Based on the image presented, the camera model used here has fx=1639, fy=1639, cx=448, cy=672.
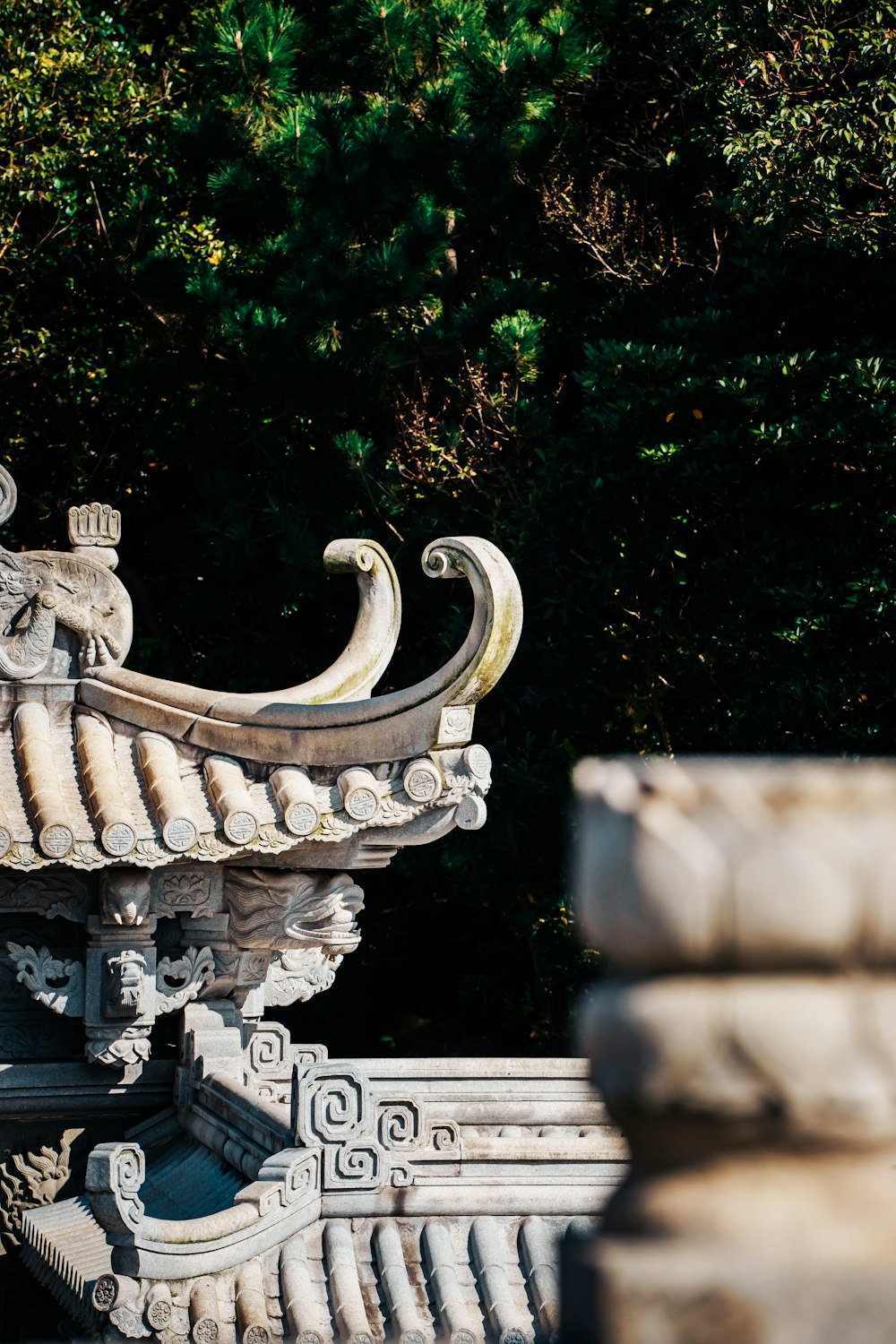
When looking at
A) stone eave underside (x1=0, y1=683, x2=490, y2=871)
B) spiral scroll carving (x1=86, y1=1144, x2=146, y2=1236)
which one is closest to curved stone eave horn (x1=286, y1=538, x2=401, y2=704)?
stone eave underside (x1=0, y1=683, x2=490, y2=871)

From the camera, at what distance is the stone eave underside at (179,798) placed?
430 centimetres

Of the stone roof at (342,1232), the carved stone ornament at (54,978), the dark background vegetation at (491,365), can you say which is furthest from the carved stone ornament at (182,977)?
the dark background vegetation at (491,365)

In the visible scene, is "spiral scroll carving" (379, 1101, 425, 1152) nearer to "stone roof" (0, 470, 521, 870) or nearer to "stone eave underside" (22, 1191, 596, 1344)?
"stone eave underside" (22, 1191, 596, 1344)

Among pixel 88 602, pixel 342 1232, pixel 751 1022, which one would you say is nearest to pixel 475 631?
pixel 88 602

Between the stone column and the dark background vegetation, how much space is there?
Answer: 6.24 m

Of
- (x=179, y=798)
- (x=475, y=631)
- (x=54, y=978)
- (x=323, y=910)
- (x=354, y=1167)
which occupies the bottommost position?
(x=354, y=1167)

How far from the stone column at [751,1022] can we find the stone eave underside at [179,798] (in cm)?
362

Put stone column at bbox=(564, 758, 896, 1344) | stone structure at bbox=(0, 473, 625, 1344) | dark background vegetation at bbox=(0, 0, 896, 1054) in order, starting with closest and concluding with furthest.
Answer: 1. stone column at bbox=(564, 758, 896, 1344)
2. stone structure at bbox=(0, 473, 625, 1344)
3. dark background vegetation at bbox=(0, 0, 896, 1054)

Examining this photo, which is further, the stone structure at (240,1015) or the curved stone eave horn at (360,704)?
the curved stone eave horn at (360,704)

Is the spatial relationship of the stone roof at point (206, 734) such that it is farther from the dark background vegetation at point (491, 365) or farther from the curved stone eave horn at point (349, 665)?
the dark background vegetation at point (491, 365)

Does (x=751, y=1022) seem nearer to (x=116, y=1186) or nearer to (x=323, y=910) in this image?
(x=116, y=1186)

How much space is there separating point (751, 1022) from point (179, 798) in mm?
3818

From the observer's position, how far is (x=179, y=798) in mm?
4461

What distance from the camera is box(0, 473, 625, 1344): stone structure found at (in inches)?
144
